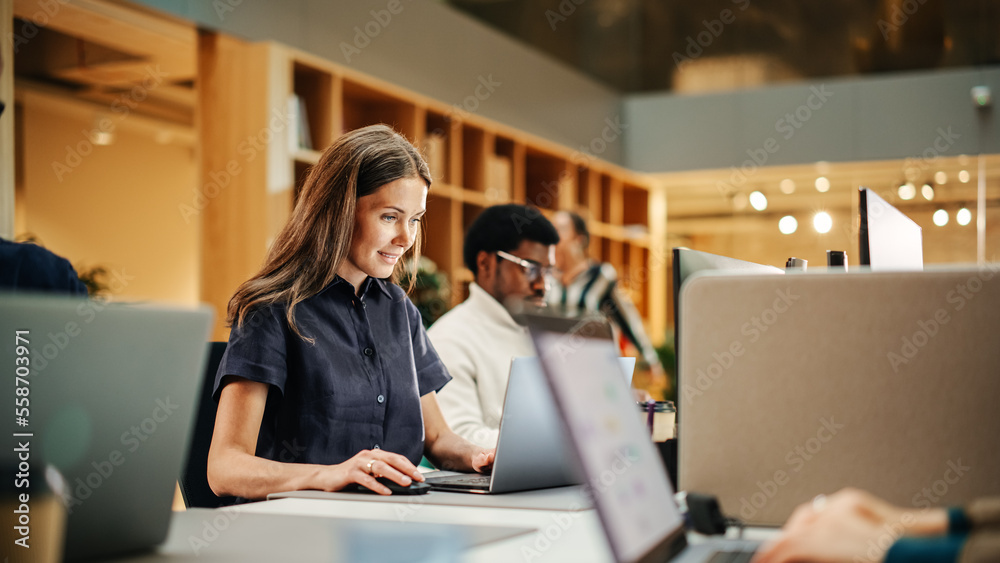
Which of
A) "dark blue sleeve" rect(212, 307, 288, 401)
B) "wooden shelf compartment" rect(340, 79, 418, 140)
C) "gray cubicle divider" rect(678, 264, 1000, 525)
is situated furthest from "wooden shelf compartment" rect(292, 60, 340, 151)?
"gray cubicle divider" rect(678, 264, 1000, 525)

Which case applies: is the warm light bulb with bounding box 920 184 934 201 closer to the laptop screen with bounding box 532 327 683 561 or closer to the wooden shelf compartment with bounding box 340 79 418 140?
the wooden shelf compartment with bounding box 340 79 418 140

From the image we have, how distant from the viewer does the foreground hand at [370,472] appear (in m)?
1.46

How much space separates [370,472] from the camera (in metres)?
1.48

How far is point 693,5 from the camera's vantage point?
765 cm

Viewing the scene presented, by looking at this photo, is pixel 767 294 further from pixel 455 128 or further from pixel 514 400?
pixel 455 128

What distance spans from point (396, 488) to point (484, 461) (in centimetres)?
27

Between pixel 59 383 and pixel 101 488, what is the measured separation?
0.13 m

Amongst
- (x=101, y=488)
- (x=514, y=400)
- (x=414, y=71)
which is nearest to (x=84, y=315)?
(x=101, y=488)

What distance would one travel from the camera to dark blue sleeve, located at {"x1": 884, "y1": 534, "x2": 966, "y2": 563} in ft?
2.48

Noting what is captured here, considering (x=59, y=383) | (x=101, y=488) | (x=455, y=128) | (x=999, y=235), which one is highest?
(x=455, y=128)

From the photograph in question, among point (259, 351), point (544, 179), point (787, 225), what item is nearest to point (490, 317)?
point (259, 351)

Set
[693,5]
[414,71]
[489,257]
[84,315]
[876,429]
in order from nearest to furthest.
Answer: [84,315], [876,429], [489,257], [414,71], [693,5]

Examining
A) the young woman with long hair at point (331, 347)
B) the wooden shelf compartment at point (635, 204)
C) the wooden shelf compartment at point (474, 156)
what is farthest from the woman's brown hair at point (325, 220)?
the wooden shelf compartment at point (635, 204)

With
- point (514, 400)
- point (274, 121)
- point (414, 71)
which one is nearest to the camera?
point (514, 400)
